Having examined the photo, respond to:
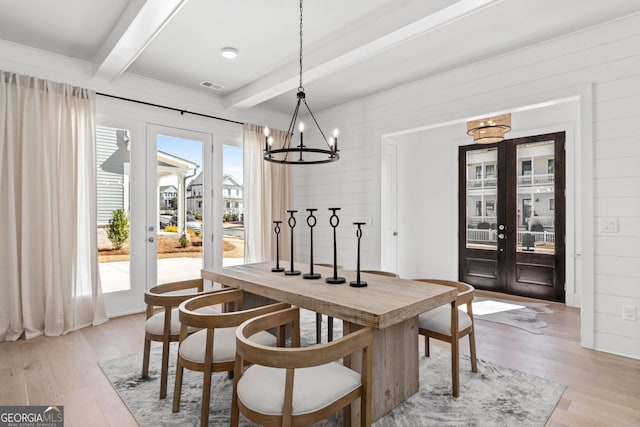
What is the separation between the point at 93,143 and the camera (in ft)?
12.1

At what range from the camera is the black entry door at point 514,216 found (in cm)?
463

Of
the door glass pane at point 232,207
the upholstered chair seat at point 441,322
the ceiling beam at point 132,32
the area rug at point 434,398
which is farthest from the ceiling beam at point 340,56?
the area rug at point 434,398

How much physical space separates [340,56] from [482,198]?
3299 mm

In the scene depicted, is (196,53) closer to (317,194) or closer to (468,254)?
(317,194)

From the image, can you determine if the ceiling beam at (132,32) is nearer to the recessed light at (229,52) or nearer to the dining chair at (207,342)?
the recessed light at (229,52)

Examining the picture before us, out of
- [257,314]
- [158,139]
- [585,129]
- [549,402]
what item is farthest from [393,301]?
[158,139]

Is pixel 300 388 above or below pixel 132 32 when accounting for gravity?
below

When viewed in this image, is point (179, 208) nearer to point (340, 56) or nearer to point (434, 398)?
point (340, 56)

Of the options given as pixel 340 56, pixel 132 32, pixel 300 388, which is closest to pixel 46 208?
pixel 132 32

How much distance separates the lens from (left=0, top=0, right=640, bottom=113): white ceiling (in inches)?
105

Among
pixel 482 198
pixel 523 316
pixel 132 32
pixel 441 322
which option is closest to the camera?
pixel 441 322

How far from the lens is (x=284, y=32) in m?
3.11

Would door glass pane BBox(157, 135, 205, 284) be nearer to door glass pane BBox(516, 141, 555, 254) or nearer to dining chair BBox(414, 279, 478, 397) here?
dining chair BBox(414, 279, 478, 397)

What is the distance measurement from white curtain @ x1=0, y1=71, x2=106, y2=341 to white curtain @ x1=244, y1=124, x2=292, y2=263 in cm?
186
